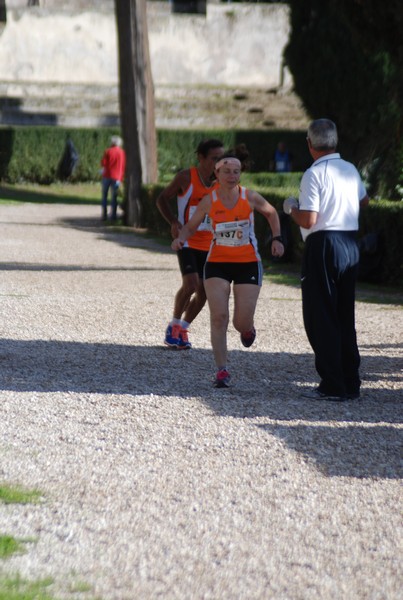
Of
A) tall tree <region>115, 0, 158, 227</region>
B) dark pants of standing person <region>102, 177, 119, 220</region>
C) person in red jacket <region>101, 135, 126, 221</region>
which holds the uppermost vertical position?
tall tree <region>115, 0, 158, 227</region>

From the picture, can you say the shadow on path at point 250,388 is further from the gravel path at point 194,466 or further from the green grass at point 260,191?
the green grass at point 260,191

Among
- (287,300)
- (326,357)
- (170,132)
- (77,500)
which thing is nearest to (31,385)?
(326,357)

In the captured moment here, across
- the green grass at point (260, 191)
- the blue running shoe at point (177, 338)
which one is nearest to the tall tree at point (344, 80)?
the green grass at point (260, 191)

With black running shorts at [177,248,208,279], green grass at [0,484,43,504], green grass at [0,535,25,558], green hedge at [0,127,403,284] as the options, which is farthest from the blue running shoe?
green hedge at [0,127,403,284]

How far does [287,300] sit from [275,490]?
7.45 m

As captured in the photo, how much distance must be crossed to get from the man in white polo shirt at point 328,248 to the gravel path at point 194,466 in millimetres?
339

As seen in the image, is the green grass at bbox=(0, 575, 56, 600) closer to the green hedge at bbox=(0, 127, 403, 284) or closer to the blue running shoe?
the blue running shoe

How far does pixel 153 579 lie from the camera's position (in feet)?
12.5

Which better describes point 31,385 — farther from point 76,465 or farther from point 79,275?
point 79,275

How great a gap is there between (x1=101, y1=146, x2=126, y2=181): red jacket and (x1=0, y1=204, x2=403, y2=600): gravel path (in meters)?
14.6

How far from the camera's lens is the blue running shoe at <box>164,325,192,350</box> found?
29.1 ft

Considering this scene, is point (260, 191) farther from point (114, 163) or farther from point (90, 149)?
point (90, 149)

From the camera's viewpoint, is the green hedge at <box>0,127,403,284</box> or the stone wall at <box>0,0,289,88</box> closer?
the green hedge at <box>0,127,403,284</box>

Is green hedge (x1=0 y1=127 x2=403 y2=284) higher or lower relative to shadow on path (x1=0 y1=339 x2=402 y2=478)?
lower
